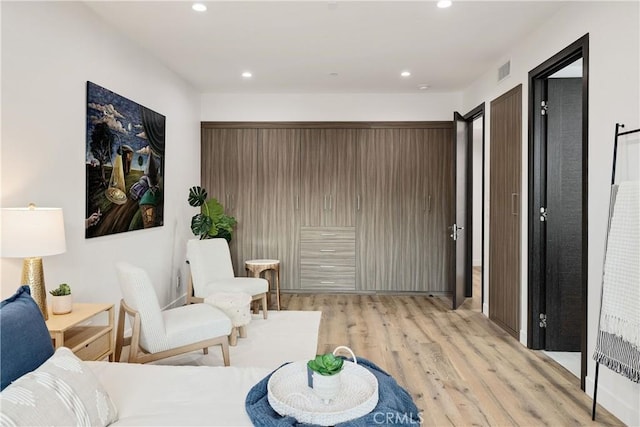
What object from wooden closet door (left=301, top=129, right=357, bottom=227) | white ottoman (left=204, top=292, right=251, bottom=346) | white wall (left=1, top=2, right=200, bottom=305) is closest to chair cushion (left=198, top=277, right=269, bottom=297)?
white ottoman (left=204, top=292, right=251, bottom=346)

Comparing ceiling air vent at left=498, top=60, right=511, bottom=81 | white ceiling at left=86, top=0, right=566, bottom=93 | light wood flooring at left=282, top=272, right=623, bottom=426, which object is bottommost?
light wood flooring at left=282, top=272, right=623, bottom=426

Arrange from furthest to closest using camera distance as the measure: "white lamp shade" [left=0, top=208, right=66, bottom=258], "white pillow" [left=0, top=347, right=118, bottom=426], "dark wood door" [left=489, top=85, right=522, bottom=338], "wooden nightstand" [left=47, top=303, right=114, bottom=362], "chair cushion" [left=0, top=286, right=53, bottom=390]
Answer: "dark wood door" [left=489, top=85, right=522, bottom=338]
"wooden nightstand" [left=47, top=303, right=114, bottom=362]
"white lamp shade" [left=0, top=208, right=66, bottom=258]
"chair cushion" [left=0, top=286, right=53, bottom=390]
"white pillow" [left=0, top=347, right=118, bottom=426]

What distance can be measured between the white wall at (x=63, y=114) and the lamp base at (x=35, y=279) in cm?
20

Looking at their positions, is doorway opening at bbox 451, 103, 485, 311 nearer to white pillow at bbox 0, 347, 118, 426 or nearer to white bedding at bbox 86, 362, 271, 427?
white bedding at bbox 86, 362, 271, 427

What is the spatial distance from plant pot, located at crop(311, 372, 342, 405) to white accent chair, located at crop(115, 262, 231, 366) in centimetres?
158

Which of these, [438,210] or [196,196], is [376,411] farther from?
[438,210]

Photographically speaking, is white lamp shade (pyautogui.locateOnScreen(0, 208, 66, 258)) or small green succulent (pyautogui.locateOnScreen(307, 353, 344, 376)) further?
white lamp shade (pyautogui.locateOnScreen(0, 208, 66, 258))

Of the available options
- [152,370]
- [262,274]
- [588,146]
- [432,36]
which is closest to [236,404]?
[152,370]

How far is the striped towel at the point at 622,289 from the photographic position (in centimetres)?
218

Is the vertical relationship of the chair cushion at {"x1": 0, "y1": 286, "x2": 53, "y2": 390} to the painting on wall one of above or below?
below

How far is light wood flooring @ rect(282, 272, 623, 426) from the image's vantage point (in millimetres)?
2508

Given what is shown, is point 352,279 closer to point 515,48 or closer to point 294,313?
point 294,313

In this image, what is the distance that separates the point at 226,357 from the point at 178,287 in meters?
2.33

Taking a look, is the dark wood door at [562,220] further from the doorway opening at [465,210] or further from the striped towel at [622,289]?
the striped towel at [622,289]
